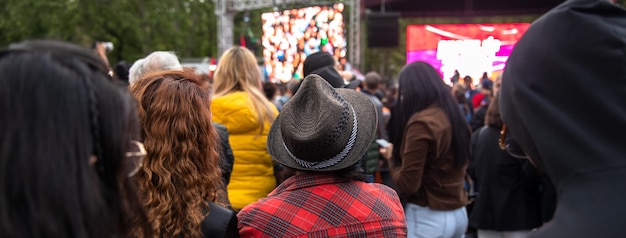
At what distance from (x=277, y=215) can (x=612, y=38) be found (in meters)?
1.25

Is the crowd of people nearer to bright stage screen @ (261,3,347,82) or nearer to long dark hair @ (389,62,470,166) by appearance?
long dark hair @ (389,62,470,166)

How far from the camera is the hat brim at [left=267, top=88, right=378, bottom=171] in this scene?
7.46ft

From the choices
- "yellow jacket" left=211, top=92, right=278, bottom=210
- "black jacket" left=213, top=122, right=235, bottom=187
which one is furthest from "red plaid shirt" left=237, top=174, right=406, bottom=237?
"yellow jacket" left=211, top=92, right=278, bottom=210

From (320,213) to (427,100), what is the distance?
2148 mm

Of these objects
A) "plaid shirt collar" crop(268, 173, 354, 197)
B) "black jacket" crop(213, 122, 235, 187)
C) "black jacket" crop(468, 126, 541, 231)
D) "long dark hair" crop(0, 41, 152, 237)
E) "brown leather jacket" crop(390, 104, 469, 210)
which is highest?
"long dark hair" crop(0, 41, 152, 237)

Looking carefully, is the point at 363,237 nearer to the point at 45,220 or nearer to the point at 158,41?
the point at 45,220

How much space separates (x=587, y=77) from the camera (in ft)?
4.45

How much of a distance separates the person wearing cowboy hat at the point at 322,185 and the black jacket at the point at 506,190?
2611 mm

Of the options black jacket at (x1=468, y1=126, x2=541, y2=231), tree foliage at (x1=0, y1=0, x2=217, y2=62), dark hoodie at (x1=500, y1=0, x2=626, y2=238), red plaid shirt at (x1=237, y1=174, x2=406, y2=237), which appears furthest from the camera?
tree foliage at (x1=0, y1=0, x2=217, y2=62)

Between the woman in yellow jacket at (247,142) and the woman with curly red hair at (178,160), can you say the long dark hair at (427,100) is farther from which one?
the woman with curly red hair at (178,160)

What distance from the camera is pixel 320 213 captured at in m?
2.24

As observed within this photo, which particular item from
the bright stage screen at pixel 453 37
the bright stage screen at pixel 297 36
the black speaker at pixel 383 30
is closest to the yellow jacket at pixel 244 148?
the bright stage screen at pixel 453 37

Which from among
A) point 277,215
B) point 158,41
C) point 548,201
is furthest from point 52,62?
point 158,41

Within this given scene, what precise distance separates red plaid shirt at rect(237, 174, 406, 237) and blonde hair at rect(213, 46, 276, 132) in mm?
1848
